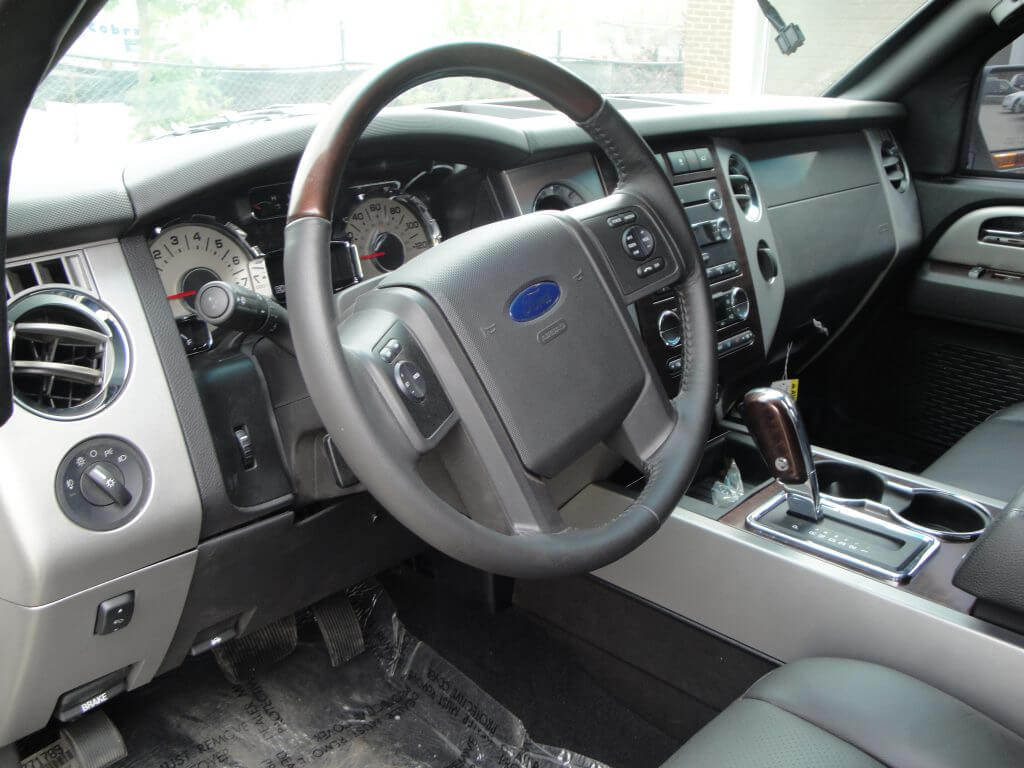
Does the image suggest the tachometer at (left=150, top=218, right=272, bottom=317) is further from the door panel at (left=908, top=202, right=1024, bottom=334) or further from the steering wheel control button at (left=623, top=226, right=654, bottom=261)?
the door panel at (left=908, top=202, right=1024, bottom=334)

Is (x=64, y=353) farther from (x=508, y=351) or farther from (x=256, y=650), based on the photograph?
(x=256, y=650)

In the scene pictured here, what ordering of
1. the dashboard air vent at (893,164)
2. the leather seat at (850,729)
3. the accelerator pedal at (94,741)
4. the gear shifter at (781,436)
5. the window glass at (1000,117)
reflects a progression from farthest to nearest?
1. the dashboard air vent at (893,164)
2. the window glass at (1000,117)
3. the accelerator pedal at (94,741)
4. the gear shifter at (781,436)
5. the leather seat at (850,729)

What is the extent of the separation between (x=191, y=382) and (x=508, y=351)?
0.42m

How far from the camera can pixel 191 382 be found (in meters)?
1.16

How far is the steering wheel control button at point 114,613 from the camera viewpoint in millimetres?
1159

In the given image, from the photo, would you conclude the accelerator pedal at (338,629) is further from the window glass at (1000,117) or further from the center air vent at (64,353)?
the window glass at (1000,117)

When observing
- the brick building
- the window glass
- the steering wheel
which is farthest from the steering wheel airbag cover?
the window glass

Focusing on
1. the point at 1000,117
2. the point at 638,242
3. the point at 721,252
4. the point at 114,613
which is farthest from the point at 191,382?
the point at 1000,117

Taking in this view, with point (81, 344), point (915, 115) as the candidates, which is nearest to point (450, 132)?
point (81, 344)

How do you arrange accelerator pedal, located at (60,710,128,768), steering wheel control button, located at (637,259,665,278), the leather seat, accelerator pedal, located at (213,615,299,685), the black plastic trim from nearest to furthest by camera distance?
the leather seat → the black plastic trim → steering wheel control button, located at (637,259,665,278) → accelerator pedal, located at (60,710,128,768) → accelerator pedal, located at (213,615,299,685)

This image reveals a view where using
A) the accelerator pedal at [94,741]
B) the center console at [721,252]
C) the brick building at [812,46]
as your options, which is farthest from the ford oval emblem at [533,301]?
the brick building at [812,46]

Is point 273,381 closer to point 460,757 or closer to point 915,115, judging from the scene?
point 460,757

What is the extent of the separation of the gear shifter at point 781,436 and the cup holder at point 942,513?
0.20 meters

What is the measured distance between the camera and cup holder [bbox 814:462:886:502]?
1.63 m
